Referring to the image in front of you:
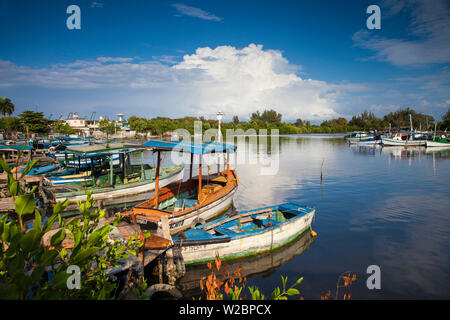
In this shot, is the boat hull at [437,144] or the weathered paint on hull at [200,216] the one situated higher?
the boat hull at [437,144]

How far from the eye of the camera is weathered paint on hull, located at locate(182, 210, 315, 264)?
9219mm

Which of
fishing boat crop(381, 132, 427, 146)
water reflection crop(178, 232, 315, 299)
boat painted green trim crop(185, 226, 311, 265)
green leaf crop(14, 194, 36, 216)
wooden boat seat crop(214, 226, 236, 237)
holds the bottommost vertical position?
water reflection crop(178, 232, 315, 299)

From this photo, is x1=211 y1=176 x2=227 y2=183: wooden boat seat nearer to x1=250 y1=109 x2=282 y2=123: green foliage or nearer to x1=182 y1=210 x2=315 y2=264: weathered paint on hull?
x1=182 y1=210 x2=315 y2=264: weathered paint on hull

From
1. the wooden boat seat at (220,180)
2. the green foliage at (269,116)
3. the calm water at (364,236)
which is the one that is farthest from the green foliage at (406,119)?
the wooden boat seat at (220,180)

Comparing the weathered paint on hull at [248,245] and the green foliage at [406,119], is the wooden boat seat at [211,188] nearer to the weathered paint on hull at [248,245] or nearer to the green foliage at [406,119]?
the weathered paint on hull at [248,245]

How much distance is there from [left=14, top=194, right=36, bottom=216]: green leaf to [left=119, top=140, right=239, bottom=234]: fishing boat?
323 inches

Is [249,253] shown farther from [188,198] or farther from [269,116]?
[269,116]

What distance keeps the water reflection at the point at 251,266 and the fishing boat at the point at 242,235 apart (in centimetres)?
28

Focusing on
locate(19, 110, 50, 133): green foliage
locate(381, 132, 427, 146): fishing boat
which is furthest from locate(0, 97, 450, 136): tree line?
locate(381, 132, 427, 146): fishing boat

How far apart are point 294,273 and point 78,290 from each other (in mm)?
8701

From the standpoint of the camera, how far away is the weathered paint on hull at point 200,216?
447 inches

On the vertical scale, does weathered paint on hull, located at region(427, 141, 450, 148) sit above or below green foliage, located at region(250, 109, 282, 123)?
below

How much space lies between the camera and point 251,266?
32.6 ft

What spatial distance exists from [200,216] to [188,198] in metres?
2.48
